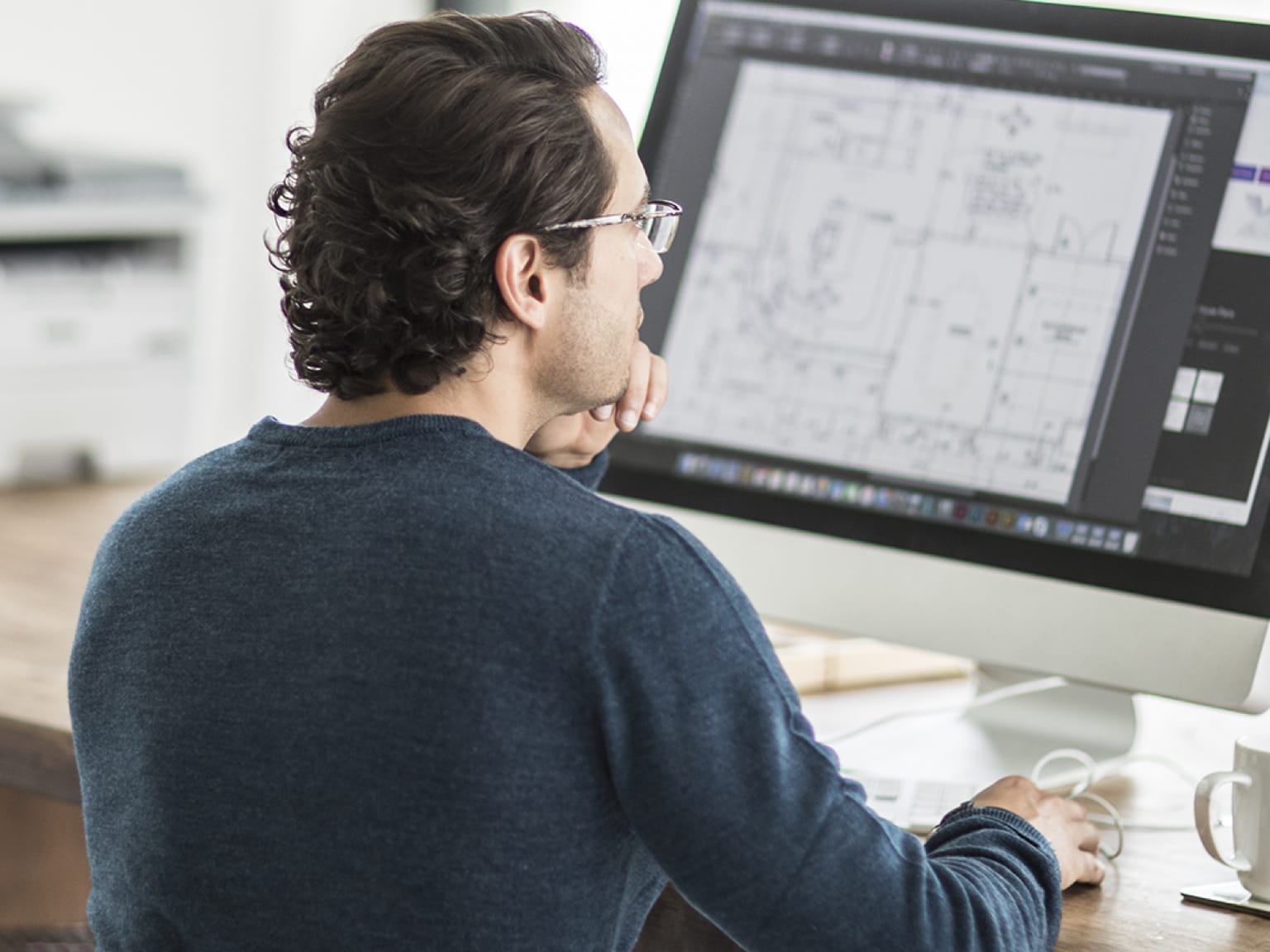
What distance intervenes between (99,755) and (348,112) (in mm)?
367

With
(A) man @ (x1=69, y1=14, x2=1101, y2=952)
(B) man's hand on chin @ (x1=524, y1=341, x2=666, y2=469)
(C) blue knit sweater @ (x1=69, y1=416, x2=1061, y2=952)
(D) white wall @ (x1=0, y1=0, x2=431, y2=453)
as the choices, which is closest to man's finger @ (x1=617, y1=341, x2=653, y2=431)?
(B) man's hand on chin @ (x1=524, y1=341, x2=666, y2=469)

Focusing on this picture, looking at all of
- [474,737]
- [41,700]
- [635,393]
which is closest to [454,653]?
[474,737]

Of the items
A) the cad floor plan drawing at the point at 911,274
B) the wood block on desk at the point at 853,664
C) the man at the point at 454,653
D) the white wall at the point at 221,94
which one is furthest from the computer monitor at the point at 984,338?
the white wall at the point at 221,94

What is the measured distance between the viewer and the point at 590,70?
0.90 metres

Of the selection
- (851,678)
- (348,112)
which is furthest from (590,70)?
(851,678)

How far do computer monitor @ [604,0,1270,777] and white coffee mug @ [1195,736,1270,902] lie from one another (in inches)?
6.7

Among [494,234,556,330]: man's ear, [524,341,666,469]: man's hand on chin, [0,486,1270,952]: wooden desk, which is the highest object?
[494,234,556,330]: man's ear

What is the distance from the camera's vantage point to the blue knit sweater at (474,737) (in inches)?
29.5

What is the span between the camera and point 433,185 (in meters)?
0.83

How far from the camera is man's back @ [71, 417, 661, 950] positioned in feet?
2.47

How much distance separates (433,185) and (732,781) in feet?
1.09

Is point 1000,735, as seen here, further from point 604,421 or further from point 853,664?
point 604,421

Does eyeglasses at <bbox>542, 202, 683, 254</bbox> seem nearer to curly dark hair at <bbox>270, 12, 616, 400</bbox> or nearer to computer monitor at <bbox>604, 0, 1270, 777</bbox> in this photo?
curly dark hair at <bbox>270, 12, 616, 400</bbox>

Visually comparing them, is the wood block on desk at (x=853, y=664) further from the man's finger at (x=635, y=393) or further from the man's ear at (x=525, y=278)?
the man's ear at (x=525, y=278)
